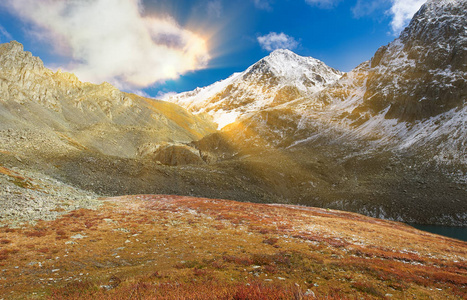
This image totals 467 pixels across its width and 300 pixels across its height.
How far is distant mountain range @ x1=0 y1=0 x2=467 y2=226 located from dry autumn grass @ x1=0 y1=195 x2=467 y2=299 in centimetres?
1556

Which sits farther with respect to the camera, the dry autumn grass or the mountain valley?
the mountain valley

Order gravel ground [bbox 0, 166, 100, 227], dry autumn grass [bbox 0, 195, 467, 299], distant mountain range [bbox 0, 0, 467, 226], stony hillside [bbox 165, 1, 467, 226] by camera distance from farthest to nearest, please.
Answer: stony hillside [bbox 165, 1, 467, 226], distant mountain range [bbox 0, 0, 467, 226], gravel ground [bbox 0, 166, 100, 227], dry autumn grass [bbox 0, 195, 467, 299]

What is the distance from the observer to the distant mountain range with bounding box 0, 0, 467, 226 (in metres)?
63.2

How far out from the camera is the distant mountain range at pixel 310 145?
63219 mm

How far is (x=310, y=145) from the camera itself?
154625 millimetres

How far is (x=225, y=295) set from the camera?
24.0 feet

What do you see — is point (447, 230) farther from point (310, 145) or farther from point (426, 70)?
point (426, 70)

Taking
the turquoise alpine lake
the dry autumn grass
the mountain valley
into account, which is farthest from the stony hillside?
the dry autumn grass

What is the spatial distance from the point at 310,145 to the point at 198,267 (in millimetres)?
153517

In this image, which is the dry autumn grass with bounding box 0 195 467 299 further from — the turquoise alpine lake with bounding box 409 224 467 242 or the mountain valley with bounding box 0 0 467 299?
the turquoise alpine lake with bounding box 409 224 467 242

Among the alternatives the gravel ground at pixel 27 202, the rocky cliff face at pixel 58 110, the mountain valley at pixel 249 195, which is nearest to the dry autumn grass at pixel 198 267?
the mountain valley at pixel 249 195

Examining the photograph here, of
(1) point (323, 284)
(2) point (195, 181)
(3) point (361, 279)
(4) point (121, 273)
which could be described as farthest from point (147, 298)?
(2) point (195, 181)

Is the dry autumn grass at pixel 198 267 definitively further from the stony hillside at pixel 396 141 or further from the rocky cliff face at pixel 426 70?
the rocky cliff face at pixel 426 70

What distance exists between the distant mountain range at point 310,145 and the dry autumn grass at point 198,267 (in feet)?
51.0
